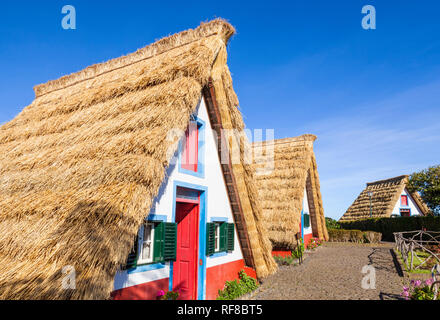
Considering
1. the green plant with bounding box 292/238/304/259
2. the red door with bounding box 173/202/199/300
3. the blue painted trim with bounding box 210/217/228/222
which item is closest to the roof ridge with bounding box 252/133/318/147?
the green plant with bounding box 292/238/304/259

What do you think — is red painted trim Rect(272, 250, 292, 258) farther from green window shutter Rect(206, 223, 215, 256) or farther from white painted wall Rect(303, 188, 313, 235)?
green window shutter Rect(206, 223, 215, 256)

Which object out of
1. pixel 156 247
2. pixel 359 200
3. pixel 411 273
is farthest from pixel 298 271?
pixel 359 200

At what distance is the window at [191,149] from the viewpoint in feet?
21.4

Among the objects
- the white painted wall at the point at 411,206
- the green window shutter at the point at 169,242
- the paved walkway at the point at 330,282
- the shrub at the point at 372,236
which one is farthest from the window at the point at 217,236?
the white painted wall at the point at 411,206

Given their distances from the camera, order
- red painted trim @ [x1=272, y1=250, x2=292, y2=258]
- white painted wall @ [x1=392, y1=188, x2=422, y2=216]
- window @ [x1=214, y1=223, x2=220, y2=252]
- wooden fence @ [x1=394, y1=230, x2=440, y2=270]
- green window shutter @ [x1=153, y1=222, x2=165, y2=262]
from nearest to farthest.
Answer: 1. green window shutter @ [x1=153, y1=222, x2=165, y2=262]
2. window @ [x1=214, y1=223, x2=220, y2=252]
3. wooden fence @ [x1=394, y1=230, x2=440, y2=270]
4. red painted trim @ [x1=272, y1=250, x2=292, y2=258]
5. white painted wall @ [x1=392, y1=188, x2=422, y2=216]

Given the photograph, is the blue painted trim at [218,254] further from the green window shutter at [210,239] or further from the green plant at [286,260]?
the green plant at [286,260]

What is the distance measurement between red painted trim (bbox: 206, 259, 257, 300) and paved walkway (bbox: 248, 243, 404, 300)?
0.73 metres

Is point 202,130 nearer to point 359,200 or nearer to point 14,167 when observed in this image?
point 14,167

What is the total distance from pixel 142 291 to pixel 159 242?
90cm

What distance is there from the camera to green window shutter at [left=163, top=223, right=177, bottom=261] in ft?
18.2

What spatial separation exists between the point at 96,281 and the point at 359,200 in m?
34.2

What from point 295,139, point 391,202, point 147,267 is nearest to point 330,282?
point 147,267

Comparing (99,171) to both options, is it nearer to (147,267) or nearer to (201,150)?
(147,267)

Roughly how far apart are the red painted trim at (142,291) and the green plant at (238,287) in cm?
224
